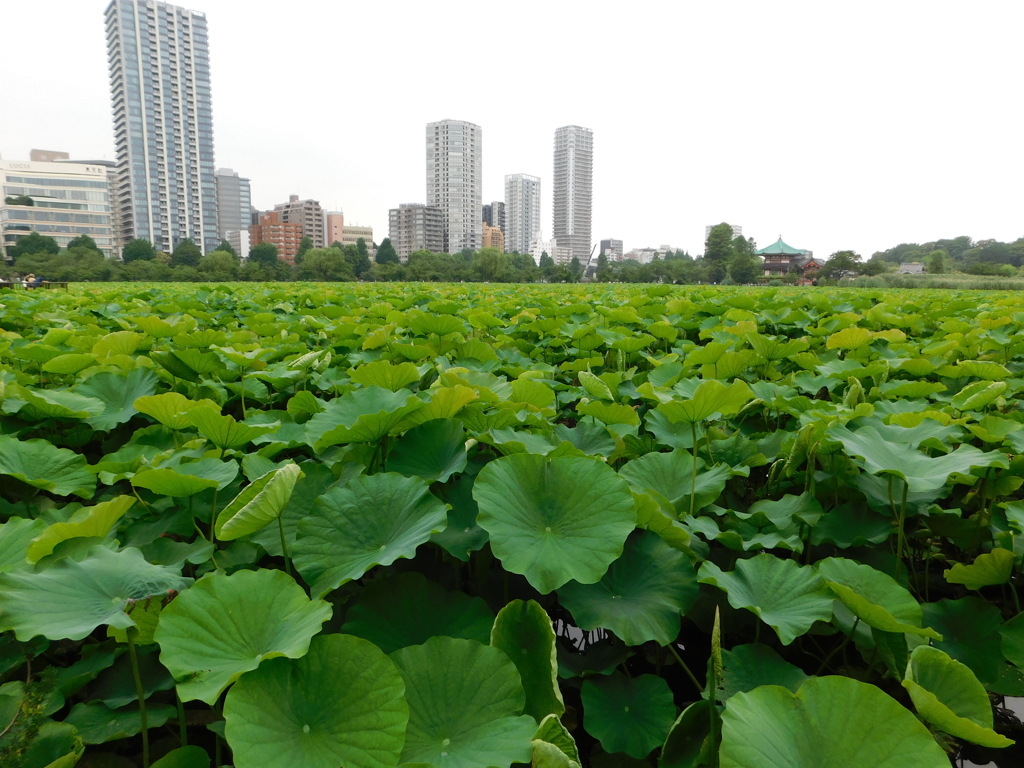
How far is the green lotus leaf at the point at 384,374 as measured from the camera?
1.32 m

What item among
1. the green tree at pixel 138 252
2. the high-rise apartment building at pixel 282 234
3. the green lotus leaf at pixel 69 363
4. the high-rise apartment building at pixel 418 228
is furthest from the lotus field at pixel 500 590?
the high-rise apartment building at pixel 282 234

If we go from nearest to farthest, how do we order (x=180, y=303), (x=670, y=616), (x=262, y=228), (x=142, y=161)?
(x=670, y=616), (x=180, y=303), (x=142, y=161), (x=262, y=228)

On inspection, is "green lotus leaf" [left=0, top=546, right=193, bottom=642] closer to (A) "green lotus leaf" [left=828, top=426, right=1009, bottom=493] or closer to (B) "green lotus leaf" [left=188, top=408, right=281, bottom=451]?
(B) "green lotus leaf" [left=188, top=408, right=281, bottom=451]

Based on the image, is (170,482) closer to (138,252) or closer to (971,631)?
(971,631)

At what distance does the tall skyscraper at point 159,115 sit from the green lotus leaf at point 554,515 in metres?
102

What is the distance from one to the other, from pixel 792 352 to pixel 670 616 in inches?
63.9

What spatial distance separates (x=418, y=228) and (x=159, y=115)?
41398 mm

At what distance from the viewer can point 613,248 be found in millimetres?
143500

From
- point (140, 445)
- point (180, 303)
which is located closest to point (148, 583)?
point (140, 445)

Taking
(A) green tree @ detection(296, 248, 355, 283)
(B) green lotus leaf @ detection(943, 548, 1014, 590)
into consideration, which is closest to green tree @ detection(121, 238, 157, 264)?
(A) green tree @ detection(296, 248, 355, 283)

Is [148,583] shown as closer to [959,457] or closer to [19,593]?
[19,593]

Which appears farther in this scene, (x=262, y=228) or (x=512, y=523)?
(x=262, y=228)

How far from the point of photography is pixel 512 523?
827 mm

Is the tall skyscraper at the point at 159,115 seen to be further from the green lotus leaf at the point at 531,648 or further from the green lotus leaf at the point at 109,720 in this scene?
the green lotus leaf at the point at 531,648
